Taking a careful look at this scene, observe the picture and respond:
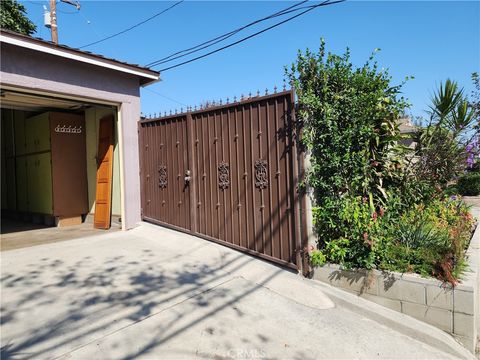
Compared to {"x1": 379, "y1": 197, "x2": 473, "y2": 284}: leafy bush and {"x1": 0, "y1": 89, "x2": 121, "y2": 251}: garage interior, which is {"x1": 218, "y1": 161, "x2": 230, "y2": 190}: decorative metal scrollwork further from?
{"x1": 0, "y1": 89, "x2": 121, "y2": 251}: garage interior

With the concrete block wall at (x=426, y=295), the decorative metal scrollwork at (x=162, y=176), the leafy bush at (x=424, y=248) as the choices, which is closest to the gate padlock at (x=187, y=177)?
the decorative metal scrollwork at (x=162, y=176)

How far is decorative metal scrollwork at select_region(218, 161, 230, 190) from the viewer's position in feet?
16.9

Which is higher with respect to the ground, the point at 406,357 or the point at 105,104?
the point at 105,104

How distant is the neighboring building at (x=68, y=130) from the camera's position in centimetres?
542

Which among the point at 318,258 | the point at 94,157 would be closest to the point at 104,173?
the point at 94,157

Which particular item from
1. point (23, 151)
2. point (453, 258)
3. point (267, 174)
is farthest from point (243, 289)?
point (23, 151)

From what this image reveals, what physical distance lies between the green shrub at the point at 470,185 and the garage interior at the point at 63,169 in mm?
10940

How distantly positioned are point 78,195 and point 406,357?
24.7ft

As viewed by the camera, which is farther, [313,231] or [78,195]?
[78,195]

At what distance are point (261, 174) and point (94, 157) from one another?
5.03 m

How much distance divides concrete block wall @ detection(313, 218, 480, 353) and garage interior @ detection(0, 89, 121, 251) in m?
4.90

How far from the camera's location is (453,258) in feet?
11.6

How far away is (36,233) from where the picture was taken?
7.09 m

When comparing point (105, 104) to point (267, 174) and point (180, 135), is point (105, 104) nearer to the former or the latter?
point (180, 135)
